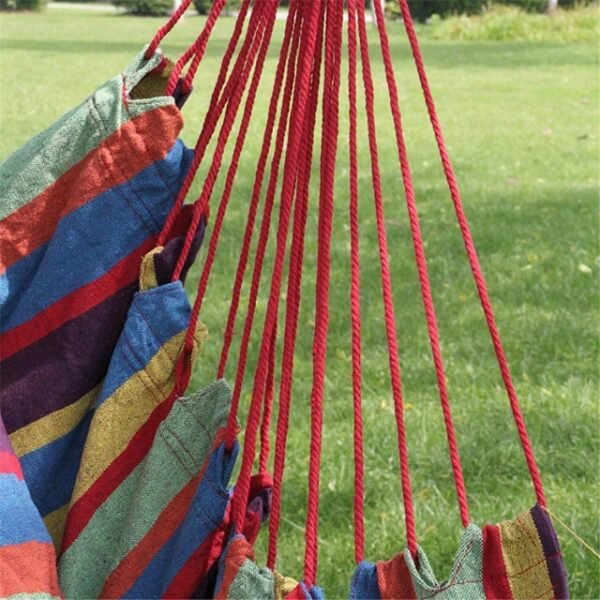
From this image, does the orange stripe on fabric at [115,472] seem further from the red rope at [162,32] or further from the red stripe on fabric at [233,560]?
the red rope at [162,32]

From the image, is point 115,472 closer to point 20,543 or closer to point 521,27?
point 20,543

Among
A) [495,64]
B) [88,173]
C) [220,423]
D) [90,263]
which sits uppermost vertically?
[88,173]

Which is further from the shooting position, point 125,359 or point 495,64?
point 495,64

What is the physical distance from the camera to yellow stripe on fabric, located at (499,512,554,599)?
1000mm

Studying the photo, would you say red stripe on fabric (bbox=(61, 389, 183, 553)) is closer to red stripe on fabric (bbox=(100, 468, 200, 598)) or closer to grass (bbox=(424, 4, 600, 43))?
red stripe on fabric (bbox=(100, 468, 200, 598))

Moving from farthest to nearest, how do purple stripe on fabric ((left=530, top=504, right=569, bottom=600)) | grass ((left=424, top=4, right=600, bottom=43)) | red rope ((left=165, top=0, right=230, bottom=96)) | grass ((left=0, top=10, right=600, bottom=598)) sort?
grass ((left=424, top=4, right=600, bottom=43))
grass ((left=0, top=10, right=600, bottom=598))
red rope ((left=165, top=0, right=230, bottom=96))
purple stripe on fabric ((left=530, top=504, right=569, bottom=600))

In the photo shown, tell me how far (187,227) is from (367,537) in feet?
3.71

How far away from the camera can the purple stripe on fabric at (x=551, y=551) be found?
3.25 feet

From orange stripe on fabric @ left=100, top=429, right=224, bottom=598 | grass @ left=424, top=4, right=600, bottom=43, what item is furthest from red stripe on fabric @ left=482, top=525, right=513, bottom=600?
grass @ left=424, top=4, right=600, bottom=43

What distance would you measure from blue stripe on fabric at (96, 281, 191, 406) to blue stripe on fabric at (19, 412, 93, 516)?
0.26 ft

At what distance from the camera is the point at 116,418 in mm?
1209

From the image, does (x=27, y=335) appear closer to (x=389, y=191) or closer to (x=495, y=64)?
(x=389, y=191)

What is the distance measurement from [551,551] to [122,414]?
52 centimetres

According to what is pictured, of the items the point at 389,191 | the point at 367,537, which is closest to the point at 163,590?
the point at 367,537
